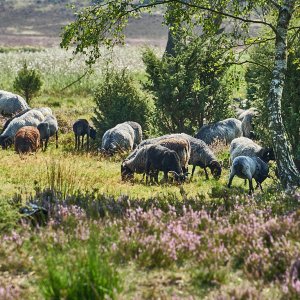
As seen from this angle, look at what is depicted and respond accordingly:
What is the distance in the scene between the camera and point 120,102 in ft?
95.9

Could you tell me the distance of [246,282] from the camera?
7082 mm

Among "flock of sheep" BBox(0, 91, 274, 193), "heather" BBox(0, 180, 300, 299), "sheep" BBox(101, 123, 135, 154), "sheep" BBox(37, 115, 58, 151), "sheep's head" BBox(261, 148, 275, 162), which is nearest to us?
"heather" BBox(0, 180, 300, 299)

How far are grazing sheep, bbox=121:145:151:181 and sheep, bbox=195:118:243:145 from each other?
799 cm

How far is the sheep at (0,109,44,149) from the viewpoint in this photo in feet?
85.5

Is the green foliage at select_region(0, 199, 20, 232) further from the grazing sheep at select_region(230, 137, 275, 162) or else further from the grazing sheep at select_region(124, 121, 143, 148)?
the grazing sheep at select_region(124, 121, 143, 148)

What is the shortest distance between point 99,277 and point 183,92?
20467mm

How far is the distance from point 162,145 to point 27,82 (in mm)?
20301

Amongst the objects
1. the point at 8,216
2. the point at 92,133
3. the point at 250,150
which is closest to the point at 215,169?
the point at 250,150

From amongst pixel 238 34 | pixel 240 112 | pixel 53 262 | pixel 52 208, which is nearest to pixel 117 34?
pixel 238 34

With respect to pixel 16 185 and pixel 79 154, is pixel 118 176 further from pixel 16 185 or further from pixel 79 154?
pixel 79 154

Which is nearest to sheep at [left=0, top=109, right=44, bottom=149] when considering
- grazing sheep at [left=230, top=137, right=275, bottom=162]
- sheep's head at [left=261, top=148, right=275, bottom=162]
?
grazing sheep at [left=230, top=137, right=275, bottom=162]

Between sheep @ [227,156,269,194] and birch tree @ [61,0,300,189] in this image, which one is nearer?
birch tree @ [61,0,300,189]

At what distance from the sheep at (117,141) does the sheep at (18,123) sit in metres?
4.87

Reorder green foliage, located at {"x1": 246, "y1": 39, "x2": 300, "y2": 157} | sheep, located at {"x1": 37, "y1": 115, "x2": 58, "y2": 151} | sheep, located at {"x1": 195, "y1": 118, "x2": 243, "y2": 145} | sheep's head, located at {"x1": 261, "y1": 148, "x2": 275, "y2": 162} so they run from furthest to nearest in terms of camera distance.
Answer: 1. sheep, located at {"x1": 37, "y1": 115, "x2": 58, "y2": 151}
2. sheep, located at {"x1": 195, "y1": 118, "x2": 243, "y2": 145}
3. sheep's head, located at {"x1": 261, "y1": 148, "x2": 275, "y2": 162}
4. green foliage, located at {"x1": 246, "y1": 39, "x2": 300, "y2": 157}
